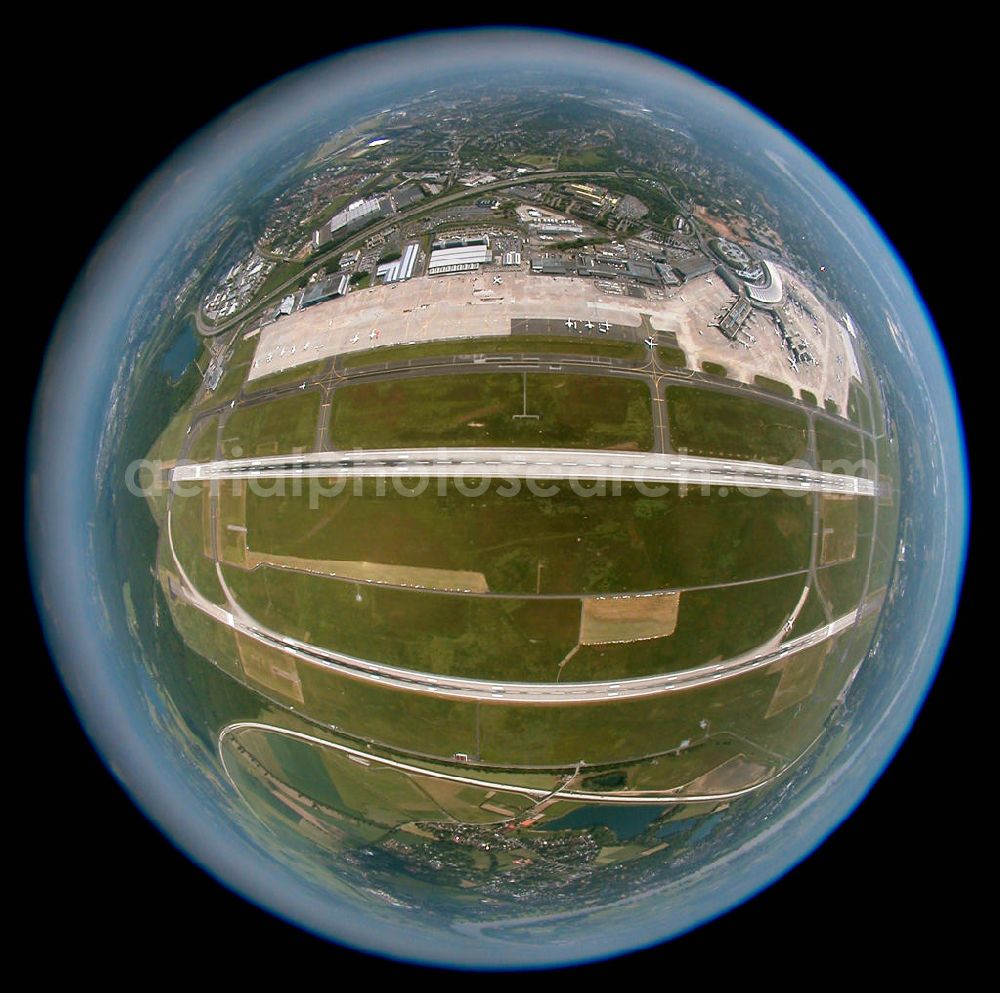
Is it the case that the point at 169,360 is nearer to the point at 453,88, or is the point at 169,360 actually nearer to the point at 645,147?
the point at 453,88

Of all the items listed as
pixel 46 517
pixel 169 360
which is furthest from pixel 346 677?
pixel 46 517

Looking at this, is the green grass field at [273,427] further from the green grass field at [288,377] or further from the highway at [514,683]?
the highway at [514,683]

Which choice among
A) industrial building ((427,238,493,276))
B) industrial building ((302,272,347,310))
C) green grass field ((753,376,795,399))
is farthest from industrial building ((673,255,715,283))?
industrial building ((302,272,347,310))

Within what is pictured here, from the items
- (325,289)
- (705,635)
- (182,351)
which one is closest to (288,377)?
(325,289)

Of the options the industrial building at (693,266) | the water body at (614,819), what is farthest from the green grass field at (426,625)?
the industrial building at (693,266)

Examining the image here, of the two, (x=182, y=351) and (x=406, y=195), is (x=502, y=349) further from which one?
(x=182, y=351)

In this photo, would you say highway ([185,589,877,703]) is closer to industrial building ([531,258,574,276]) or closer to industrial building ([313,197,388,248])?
industrial building ([313,197,388,248])

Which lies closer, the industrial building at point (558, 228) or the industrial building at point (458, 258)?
the industrial building at point (458, 258)
